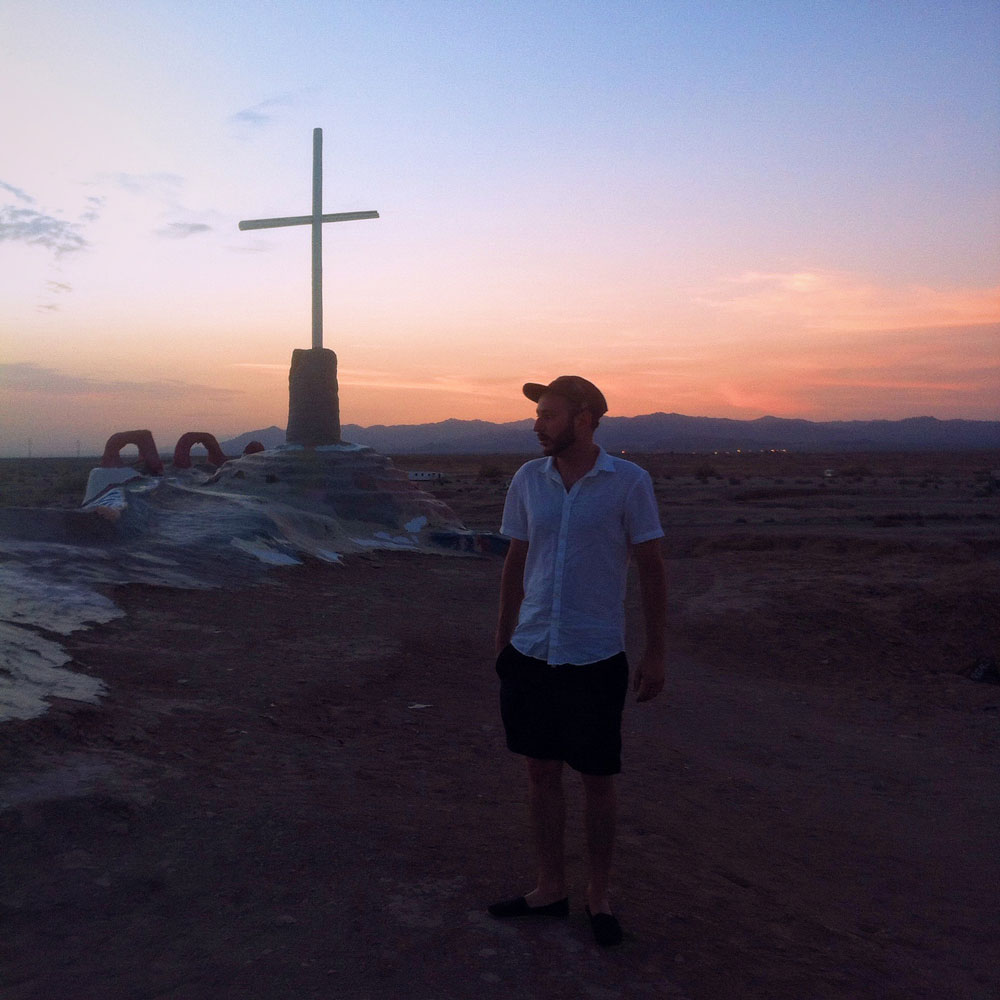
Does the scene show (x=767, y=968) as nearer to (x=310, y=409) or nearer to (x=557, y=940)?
(x=557, y=940)

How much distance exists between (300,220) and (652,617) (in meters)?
16.4

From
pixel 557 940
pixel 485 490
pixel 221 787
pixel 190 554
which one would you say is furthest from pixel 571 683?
pixel 485 490

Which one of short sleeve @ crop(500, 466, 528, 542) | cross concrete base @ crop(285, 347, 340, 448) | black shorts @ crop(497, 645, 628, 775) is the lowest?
black shorts @ crop(497, 645, 628, 775)

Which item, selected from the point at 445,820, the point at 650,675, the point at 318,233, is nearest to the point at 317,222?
the point at 318,233

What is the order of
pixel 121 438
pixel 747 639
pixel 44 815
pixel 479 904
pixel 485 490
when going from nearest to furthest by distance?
pixel 479 904, pixel 44 815, pixel 747 639, pixel 121 438, pixel 485 490

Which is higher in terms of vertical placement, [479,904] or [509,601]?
[509,601]

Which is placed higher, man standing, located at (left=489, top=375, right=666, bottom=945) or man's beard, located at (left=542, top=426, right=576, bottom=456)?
man's beard, located at (left=542, top=426, right=576, bottom=456)

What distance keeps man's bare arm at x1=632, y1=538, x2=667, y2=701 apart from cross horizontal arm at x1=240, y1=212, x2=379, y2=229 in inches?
627

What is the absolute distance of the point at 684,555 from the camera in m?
17.5

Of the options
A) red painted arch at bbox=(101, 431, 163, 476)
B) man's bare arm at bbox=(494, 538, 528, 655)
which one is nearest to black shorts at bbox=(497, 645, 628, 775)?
man's bare arm at bbox=(494, 538, 528, 655)

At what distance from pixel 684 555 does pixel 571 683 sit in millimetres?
14629

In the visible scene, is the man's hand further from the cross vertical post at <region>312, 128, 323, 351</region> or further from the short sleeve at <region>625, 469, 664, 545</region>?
the cross vertical post at <region>312, 128, 323, 351</region>

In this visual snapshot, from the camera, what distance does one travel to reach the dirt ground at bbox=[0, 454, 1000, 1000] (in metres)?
3.02

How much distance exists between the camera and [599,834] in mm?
3287
